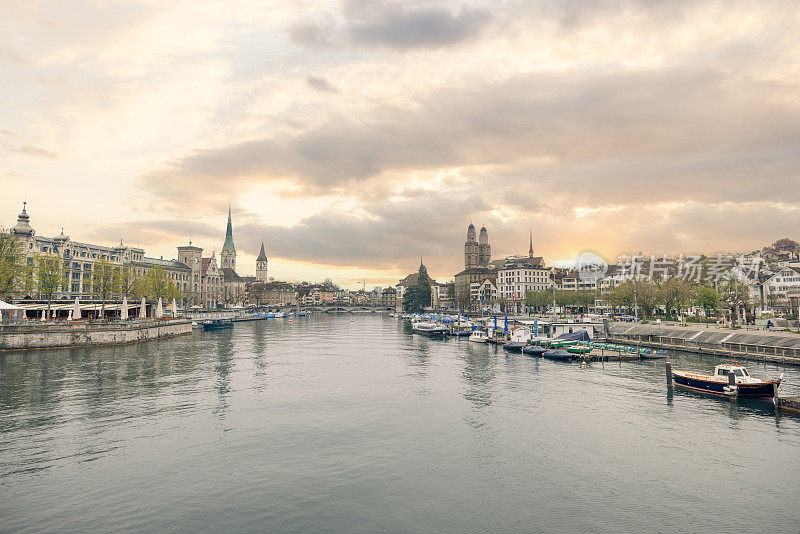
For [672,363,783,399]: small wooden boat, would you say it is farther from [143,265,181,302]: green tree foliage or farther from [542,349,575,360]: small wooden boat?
[143,265,181,302]: green tree foliage

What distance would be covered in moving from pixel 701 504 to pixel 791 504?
4.78 metres

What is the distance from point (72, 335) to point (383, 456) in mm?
77758

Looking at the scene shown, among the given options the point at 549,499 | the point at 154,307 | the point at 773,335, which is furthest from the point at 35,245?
the point at 773,335

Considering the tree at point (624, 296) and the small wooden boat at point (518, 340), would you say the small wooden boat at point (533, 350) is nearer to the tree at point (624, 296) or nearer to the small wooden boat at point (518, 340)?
the small wooden boat at point (518, 340)

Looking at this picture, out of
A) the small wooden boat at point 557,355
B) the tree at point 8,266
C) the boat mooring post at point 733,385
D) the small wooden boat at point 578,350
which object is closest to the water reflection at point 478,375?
the small wooden boat at point 557,355

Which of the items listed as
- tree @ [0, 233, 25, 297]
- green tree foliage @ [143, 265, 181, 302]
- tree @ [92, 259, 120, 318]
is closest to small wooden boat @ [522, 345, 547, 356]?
green tree foliage @ [143, 265, 181, 302]

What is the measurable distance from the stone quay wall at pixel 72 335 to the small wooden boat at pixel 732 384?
9469cm

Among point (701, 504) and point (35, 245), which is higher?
point (35, 245)

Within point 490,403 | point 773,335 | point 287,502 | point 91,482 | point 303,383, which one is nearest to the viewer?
point 287,502

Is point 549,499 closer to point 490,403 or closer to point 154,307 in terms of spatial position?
point 490,403

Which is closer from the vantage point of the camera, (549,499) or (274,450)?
(549,499)

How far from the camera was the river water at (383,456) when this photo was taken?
884 inches

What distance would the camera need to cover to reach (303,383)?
56031 millimetres

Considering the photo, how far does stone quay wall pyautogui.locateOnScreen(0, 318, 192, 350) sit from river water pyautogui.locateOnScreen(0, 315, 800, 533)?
23.1 m
